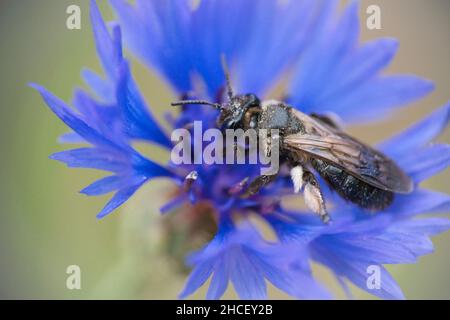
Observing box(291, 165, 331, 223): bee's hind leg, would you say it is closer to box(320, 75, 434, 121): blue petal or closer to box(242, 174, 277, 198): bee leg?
box(242, 174, 277, 198): bee leg

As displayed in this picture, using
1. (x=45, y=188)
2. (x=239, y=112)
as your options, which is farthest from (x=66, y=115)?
(x=45, y=188)

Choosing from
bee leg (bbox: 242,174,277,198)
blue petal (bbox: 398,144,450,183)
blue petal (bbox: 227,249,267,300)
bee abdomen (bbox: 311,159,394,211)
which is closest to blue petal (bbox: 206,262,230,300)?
blue petal (bbox: 227,249,267,300)

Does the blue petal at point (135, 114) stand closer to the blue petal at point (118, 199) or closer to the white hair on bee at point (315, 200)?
the blue petal at point (118, 199)

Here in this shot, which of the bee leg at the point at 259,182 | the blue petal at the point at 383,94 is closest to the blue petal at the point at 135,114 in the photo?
the bee leg at the point at 259,182

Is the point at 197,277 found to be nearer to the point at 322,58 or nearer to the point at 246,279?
the point at 246,279
